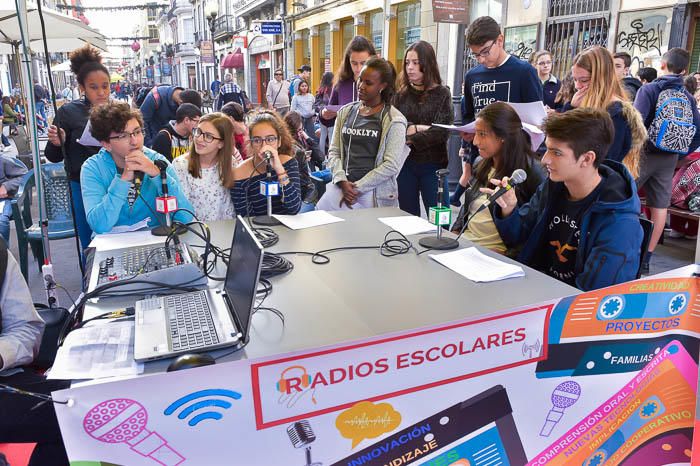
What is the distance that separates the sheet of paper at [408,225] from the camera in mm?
2337

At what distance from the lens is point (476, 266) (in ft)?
6.11

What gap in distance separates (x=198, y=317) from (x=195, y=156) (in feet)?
5.08

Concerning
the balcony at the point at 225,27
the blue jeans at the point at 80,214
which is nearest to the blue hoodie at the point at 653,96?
the blue jeans at the point at 80,214

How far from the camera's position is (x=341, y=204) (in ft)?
10.6

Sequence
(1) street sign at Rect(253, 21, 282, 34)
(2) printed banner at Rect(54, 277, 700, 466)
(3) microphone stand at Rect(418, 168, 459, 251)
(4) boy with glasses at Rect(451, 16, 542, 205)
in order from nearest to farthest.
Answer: (2) printed banner at Rect(54, 277, 700, 466)
(3) microphone stand at Rect(418, 168, 459, 251)
(4) boy with glasses at Rect(451, 16, 542, 205)
(1) street sign at Rect(253, 21, 282, 34)

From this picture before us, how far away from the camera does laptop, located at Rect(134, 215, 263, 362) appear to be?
127cm

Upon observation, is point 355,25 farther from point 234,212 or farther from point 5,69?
point 5,69

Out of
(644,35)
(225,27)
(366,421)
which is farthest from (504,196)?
(225,27)

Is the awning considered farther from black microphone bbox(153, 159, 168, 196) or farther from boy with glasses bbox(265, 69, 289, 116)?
black microphone bbox(153, 159, 168, 196)

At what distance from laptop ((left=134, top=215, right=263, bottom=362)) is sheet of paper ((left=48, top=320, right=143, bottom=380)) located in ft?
0.10

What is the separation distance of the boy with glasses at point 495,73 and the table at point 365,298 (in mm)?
1509

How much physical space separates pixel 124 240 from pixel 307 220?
804 millimetres

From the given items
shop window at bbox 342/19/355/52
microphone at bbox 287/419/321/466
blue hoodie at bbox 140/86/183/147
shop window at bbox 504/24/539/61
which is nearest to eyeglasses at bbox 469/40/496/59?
microphone at bbox 287/419/321/466

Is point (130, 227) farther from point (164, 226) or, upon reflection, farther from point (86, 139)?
point (86, 139)
